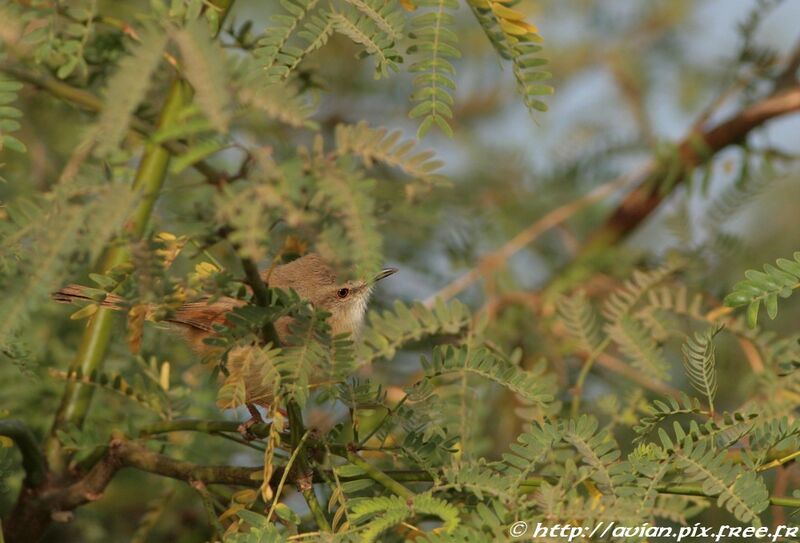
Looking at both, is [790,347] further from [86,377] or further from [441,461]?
[86,377]

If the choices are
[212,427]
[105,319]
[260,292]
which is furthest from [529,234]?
[260,292]

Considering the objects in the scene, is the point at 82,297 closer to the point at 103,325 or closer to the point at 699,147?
the point at 103,325

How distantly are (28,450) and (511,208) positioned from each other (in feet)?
9.92

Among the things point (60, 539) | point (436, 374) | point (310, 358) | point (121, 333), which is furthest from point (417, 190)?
point (60, 539)

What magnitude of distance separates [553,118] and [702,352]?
3581mm

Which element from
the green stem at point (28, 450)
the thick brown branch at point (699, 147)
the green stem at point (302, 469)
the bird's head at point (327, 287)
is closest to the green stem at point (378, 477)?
the green stem at point (302, 469)

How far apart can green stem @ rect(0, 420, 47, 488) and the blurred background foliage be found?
0.28 ft

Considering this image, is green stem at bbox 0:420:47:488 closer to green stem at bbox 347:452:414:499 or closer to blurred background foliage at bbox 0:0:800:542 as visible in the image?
blurred background foliage at bbox 0:0:800:542

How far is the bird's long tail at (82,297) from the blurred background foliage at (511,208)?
0.15m

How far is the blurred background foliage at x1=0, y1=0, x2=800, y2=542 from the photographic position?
10.3 feet

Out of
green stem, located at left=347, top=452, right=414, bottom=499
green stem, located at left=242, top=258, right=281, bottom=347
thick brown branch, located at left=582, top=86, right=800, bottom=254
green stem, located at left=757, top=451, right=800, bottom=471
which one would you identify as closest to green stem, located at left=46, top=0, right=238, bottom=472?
green stem, located at left=242, top=258, right=281, bottom=347

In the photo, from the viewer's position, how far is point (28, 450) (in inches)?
94.7

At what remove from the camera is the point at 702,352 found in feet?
7.02

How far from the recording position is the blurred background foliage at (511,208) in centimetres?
315
